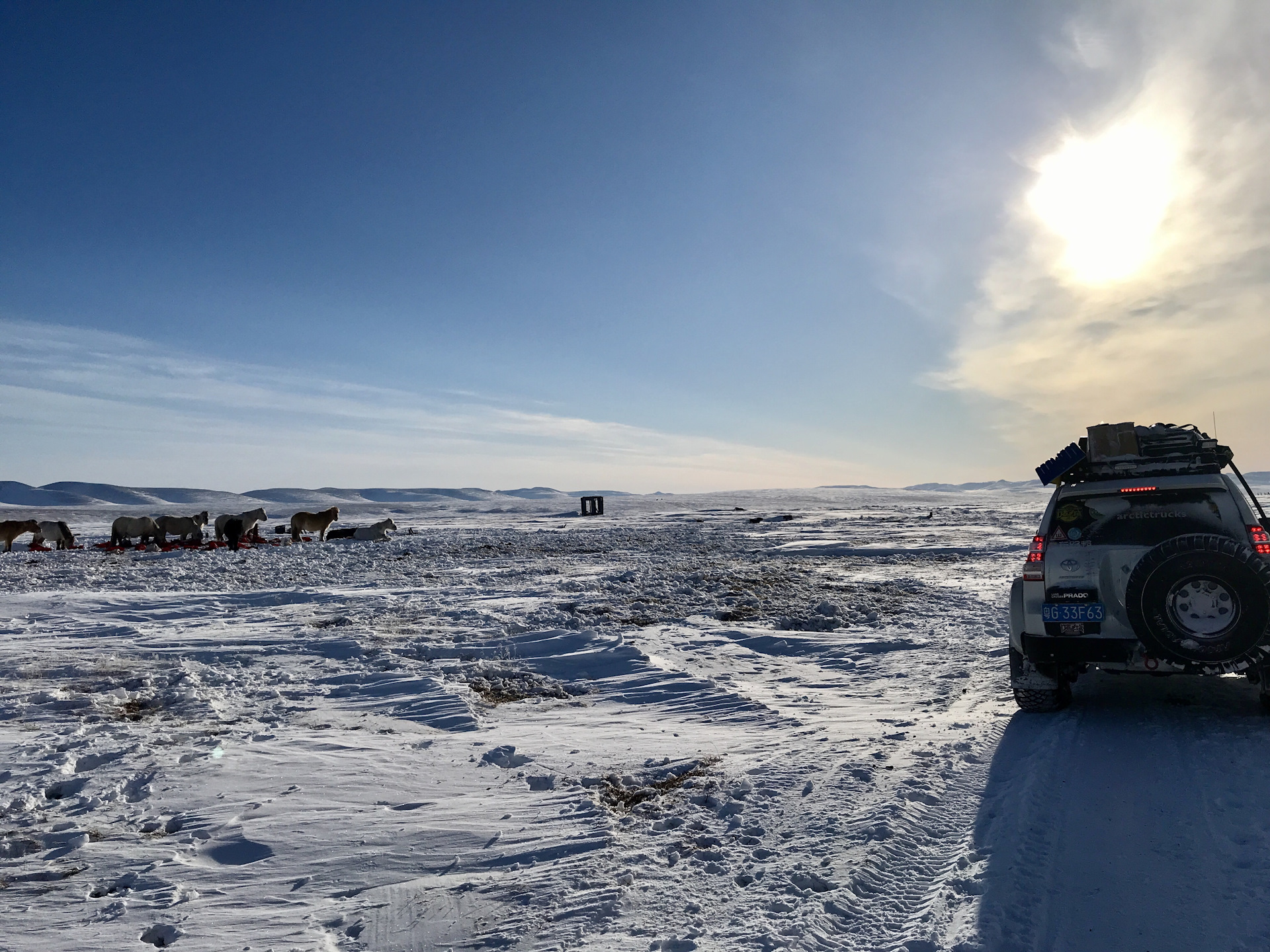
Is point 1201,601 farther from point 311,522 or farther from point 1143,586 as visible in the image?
point 311,522

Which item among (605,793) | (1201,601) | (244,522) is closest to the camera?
(605,793)

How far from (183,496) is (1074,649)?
15086 cm

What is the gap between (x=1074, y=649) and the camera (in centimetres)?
572

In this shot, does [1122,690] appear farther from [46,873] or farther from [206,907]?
[46,873]

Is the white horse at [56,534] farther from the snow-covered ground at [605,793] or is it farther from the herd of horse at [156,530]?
the snow-covered ground at [605,793]

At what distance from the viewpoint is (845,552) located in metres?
22.5

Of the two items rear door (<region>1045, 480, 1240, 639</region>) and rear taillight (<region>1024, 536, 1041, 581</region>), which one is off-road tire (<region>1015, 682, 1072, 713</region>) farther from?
rear taillight (<region>1024, 536, 1041, 581</region>)

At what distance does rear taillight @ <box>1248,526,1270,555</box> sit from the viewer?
5.38 m

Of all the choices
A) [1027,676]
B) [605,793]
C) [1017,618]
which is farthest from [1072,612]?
[605,793]

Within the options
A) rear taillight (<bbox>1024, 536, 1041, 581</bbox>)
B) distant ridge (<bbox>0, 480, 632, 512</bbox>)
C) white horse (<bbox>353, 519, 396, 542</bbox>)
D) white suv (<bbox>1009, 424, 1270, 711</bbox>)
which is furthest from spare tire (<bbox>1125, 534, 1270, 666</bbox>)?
distant ridge (<bbox>0, 480, 632, 512</bbox>)

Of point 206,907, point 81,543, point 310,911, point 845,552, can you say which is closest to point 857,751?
point 310,911

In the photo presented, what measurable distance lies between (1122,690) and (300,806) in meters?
7.13

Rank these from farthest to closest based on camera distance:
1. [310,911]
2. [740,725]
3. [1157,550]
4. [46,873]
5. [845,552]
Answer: [845,552] < [740,725] < [1157,550] < [46,873] < [310,911]

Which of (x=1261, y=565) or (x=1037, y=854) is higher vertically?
(x=1261, y=565)
